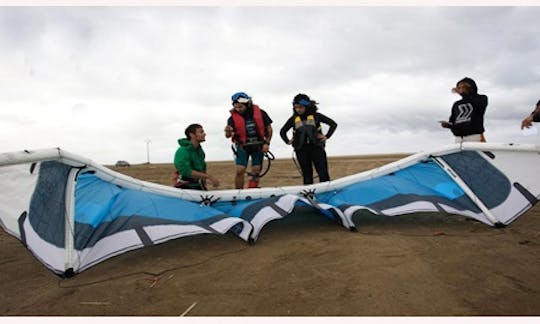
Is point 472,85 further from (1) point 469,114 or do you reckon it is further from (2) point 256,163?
(2) point 256,163

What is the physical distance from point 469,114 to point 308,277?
3.14 metres

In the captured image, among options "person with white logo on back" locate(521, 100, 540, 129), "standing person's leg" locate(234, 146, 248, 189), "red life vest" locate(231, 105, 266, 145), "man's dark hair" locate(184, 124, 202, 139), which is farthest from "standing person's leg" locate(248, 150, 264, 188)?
"person with white logo on back" locate(521, 100, 540, 129)

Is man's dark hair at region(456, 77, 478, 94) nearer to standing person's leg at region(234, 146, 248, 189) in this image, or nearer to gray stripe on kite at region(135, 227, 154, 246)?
standing person's leg at region(234, 146, 248, 189)

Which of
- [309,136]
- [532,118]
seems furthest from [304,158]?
[532,118]

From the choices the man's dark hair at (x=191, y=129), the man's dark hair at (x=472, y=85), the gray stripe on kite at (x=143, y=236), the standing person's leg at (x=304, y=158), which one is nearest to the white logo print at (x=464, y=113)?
the man's dark hair at (x=472, y=85)

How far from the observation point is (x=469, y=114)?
4414 millimetres

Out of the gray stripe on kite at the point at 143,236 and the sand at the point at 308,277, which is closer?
the sand at the point at 308,277

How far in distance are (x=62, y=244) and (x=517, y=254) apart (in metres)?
3.54

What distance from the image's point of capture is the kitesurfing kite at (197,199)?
2904 millimetres

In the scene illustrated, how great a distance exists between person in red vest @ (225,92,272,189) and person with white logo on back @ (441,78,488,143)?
2.49 meters

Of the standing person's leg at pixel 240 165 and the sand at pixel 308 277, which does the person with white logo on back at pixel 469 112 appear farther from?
the standing person's leg at pixel 240 165

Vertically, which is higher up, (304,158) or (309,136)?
(309,136)

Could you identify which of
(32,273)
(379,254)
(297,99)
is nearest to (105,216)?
(32,273)

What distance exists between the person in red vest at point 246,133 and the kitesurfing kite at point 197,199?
1.07m
